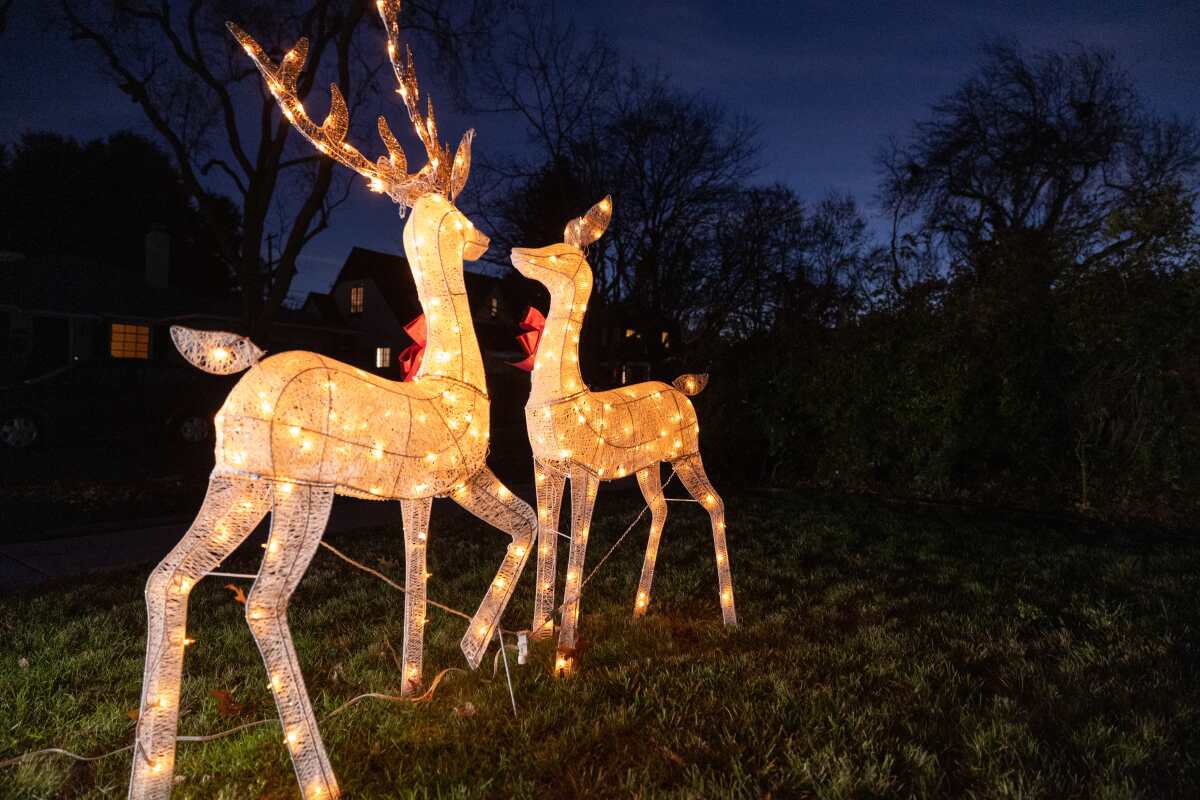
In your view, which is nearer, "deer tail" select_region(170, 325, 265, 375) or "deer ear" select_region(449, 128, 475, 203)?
"deer tail" select_region(170, 325, 265, 375)

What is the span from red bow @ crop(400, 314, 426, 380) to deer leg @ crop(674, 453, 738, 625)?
1893mm

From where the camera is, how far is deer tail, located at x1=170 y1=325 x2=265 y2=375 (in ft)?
7.27

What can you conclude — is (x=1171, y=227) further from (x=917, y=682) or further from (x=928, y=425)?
(x=917, y=682)

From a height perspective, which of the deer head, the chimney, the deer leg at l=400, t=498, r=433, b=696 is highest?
the chimney


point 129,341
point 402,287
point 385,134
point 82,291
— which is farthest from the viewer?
point 402,287

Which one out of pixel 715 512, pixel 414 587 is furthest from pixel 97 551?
pixel 715 512

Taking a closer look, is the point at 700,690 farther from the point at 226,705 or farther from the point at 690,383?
the point at 226,705

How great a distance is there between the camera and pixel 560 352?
141 inches

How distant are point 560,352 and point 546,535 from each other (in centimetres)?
98

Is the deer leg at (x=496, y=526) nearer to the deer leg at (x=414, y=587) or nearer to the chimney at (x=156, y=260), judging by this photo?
the deer leg at (x=414, y=587)

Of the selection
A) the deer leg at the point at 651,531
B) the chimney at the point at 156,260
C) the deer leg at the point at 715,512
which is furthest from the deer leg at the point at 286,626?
the chimney at the point at 156,260

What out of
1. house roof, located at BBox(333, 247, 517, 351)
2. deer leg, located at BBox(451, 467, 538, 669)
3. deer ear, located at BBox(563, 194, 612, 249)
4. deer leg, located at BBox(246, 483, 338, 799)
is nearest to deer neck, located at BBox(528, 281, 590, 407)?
deer ear, located at BBox(563, 194, 612, 249)

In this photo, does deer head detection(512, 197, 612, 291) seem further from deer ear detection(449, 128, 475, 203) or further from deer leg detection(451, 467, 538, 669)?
deer leg detection(451, 467, 538, 669)

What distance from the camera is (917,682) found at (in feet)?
11.5
